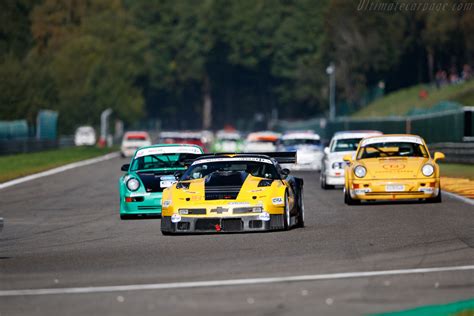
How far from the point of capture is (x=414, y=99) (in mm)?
94500

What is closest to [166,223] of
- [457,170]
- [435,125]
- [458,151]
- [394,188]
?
[394,188]

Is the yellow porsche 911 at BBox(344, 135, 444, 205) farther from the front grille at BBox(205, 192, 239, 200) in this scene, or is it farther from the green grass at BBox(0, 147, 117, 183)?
the green grass at BBox(0, 147, 117, 183)

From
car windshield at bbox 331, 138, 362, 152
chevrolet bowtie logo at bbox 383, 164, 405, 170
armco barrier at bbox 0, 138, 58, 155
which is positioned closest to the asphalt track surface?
chevrolet bowtie logo at bbox 383, 164, 405, 170

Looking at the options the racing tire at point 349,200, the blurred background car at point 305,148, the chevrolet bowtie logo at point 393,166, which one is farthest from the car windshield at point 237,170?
the blurred background car at point 305,148

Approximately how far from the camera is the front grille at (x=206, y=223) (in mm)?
17141

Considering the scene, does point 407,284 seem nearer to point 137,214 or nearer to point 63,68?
point 137,214

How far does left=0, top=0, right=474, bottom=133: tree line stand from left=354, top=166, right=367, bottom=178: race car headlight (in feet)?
191

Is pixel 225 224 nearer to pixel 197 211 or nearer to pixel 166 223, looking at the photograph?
pixel 197 211

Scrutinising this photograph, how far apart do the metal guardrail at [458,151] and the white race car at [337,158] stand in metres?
9.04

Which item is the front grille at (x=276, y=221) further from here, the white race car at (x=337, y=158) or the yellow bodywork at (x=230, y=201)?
the white race car at (x=337, y=158)

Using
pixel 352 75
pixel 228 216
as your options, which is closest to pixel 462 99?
pixel 352 75

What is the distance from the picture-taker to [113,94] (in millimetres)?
115375

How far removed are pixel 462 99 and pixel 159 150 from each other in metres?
52.3

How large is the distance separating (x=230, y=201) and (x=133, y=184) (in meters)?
4.30
